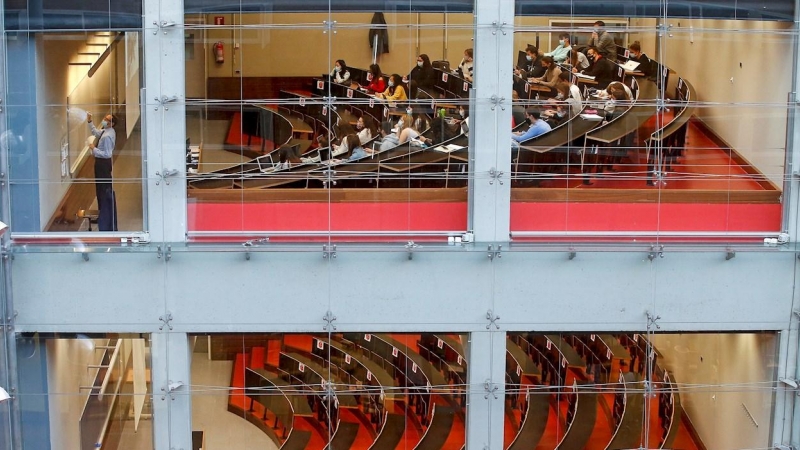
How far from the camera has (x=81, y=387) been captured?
20.3ft

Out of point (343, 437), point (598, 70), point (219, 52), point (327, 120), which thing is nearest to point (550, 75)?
point (598, 70)

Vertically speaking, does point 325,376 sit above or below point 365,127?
below

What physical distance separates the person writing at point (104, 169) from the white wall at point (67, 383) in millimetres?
572

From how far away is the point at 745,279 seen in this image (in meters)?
6.02

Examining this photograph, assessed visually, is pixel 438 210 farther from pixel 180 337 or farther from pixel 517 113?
pixel 180 337

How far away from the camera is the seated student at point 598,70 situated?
240 inches

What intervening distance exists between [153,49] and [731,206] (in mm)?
2815

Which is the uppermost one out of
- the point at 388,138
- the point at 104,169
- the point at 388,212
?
the point at 388,138

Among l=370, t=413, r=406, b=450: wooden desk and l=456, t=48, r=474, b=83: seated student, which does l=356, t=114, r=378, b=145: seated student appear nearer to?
l=456, t=48, r=474, b=83: seated student

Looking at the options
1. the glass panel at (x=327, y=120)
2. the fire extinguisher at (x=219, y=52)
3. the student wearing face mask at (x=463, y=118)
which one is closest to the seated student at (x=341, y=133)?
the glass panel at (x=327, y=120)

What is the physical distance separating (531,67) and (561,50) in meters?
0.17

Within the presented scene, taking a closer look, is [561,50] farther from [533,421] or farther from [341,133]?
[533,421]

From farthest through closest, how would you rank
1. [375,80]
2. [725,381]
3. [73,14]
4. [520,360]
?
[725,381] < [520,360] < [375,80] < [73,14]

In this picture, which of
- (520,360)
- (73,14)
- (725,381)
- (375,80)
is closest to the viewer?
(73,14)
